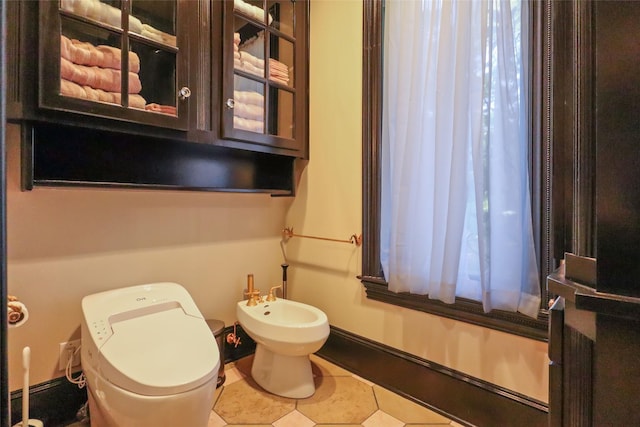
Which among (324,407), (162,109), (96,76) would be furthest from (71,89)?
(324,407)

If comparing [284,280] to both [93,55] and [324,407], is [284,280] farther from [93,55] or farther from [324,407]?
[93,55]

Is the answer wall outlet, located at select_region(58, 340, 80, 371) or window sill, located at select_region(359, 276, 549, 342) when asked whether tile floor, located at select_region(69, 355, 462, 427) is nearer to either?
wall outlet, located at select_region(58, 340, 80, 371)

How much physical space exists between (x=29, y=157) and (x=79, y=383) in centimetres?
102

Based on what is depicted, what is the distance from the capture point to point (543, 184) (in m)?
1.21

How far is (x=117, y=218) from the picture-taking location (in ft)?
5.22

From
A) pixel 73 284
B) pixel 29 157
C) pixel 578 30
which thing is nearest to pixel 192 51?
pixel 29 157

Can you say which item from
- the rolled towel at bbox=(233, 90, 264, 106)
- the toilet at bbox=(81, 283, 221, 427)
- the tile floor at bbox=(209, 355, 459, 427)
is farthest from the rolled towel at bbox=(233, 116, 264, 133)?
the tile floor at bbox=(209, 355, 459, 427)

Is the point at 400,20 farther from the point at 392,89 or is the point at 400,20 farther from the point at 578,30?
the point at 578,30

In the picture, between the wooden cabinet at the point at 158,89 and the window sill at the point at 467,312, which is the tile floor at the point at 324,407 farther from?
the wooden cabinet at the point at 158,89

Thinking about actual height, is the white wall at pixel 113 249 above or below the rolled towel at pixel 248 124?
below

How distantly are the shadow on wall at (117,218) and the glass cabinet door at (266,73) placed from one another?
1.62 feet

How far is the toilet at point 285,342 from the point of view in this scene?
158 centimetres

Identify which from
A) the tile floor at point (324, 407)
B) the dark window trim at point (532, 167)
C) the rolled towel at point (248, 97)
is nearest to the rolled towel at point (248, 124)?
the rolled towel at point (248, 97)

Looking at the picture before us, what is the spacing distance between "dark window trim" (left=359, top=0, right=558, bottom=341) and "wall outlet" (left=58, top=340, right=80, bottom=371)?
1.45 metres
